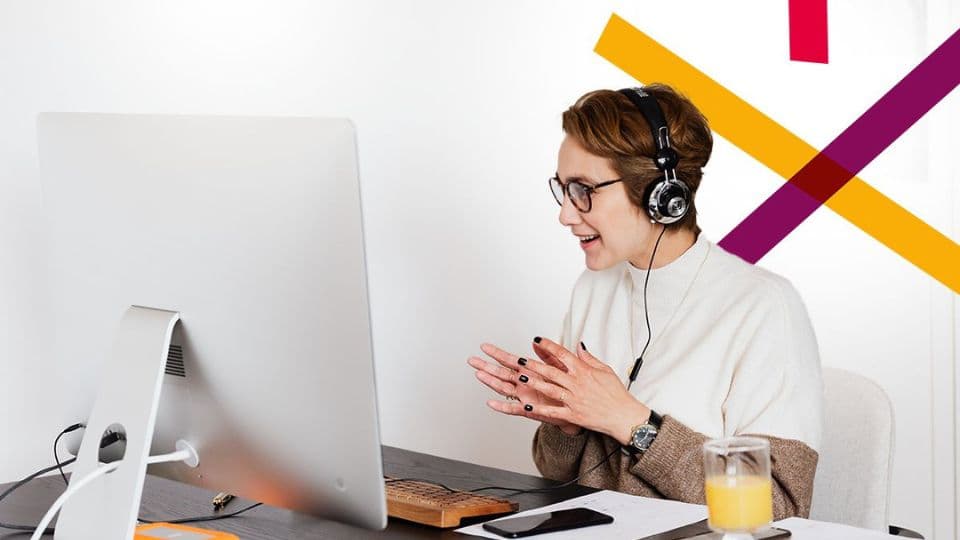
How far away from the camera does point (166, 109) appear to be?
7.99ft

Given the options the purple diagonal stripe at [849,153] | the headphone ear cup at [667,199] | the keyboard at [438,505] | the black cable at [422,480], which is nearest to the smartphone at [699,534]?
the keyboard at [438,505]

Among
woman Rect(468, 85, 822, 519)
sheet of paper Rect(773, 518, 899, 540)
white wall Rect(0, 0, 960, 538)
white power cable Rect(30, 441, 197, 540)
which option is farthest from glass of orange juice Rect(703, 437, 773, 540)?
white wall Rect(0, 0, 960, 538)

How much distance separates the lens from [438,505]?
1.51m

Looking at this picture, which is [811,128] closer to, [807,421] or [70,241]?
[807,421]

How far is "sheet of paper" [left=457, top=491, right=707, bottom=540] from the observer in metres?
1.43

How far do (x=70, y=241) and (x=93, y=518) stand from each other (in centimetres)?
31

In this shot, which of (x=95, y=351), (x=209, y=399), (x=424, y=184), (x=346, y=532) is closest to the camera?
(x=209, y=399)

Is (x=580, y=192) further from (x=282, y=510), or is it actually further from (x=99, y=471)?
(x=99, y=471)

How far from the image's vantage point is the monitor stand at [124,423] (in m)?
1.22

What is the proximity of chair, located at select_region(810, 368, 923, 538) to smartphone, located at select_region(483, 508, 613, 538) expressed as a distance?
517mm

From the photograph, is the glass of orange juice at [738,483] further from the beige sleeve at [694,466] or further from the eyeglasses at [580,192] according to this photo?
the eyeglasses at [580,192]

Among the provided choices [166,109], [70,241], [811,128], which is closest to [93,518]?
[70,241]

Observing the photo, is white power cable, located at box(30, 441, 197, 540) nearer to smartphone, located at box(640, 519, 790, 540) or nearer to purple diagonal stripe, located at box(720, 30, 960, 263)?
smartphone, located at box(640, 519, 790, 540)

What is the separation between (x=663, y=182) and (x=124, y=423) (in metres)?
1.00
